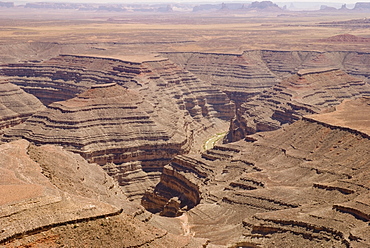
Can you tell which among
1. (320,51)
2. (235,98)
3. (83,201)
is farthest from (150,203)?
(320,51)

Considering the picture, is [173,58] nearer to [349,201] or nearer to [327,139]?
[327,139]

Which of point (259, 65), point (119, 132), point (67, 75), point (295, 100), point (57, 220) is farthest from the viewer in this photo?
point (259, 65)

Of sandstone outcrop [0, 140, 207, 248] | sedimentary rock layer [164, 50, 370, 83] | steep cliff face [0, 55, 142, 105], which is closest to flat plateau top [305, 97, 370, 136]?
sandstone outcrop [0, 140, 207, 248]

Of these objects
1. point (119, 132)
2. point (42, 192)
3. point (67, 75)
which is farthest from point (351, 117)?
point (67, 75)

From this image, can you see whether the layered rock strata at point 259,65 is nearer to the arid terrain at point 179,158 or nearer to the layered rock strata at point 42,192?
the arid terrain at point 179,158

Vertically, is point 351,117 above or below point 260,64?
above

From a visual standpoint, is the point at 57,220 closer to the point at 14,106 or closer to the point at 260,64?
the point at 14,106
